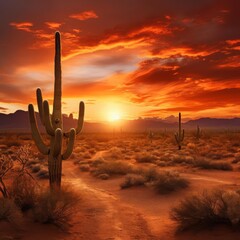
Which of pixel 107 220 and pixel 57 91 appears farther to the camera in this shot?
pixel 57 91

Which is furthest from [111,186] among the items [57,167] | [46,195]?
[46,195]

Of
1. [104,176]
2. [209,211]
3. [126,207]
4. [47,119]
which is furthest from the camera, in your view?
[104,176]

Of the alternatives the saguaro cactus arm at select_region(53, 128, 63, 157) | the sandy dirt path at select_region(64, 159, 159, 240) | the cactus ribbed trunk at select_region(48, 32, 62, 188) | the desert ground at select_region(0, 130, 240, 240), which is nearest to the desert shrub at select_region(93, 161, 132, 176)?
the desert ground at select_region(0, 130, 240, 240)

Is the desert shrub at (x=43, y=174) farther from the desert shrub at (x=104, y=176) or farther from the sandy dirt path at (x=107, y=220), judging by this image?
Result: the sandy dirt path at (x=107, y=220)

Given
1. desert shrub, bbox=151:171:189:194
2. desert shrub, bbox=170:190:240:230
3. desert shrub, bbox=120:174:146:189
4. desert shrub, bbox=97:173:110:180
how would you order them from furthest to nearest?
desert shrub, bbox=97:173:110:180 → desert shrub, bbox=120:174:146:189 → desert shrub, bbox=151:171:189:194 → desert shrub, bbox=170:190:240:230

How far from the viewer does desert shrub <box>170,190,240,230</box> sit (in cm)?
725

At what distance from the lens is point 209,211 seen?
24.7 feet

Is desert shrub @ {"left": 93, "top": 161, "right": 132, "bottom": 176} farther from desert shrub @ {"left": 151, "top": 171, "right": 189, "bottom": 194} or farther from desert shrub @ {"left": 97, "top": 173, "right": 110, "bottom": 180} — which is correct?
desert shrub @ {"left": 151, "top": 171, "right": 189, "bottom": 194}

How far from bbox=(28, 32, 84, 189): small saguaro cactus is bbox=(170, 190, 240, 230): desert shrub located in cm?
460

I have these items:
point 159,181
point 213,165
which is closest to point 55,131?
point 159,181

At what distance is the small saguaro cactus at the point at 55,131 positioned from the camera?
10.9 metres

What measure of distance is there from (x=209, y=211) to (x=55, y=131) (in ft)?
18.4

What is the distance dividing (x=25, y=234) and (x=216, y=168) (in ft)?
48.1

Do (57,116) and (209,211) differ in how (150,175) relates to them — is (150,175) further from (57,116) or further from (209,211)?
(209,211)
